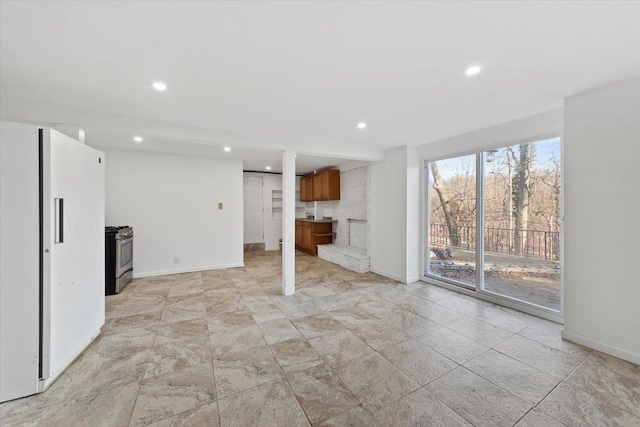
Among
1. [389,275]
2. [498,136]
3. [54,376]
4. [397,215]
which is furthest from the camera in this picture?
[389,275]

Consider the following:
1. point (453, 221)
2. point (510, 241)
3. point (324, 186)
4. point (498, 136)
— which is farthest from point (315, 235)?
point (498, 136)

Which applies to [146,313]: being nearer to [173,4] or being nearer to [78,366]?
[78,366]

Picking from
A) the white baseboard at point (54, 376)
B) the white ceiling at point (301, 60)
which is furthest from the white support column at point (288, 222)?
the white baseboard at point (54, 376)

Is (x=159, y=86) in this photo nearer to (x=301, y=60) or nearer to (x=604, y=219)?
(x=301, y=60)

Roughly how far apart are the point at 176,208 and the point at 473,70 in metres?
5.38

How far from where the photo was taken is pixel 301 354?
7.74 ft

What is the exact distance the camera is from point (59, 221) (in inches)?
78.6

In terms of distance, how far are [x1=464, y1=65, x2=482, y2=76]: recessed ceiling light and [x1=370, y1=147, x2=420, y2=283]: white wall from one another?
2.46 metres

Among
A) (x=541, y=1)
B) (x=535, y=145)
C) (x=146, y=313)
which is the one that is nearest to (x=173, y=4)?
(x=541, y=1)

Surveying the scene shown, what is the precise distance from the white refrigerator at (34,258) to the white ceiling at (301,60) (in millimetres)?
743

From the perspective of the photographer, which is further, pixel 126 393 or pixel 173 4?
pixel 126 393

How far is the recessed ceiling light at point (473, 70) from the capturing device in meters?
1.99

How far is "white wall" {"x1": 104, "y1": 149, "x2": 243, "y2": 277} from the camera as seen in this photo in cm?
477

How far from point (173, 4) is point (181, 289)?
4.02 meters
